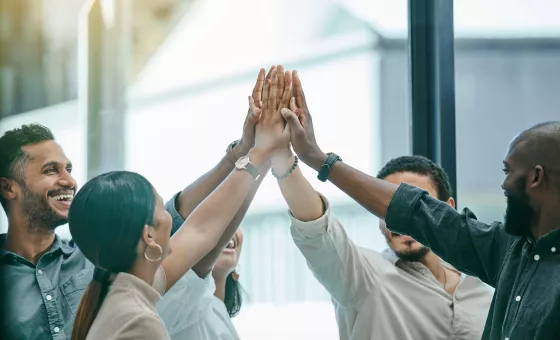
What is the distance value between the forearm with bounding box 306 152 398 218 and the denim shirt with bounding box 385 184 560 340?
3 cm

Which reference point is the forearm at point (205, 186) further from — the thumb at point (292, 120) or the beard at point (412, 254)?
the beard at point (412, 254)

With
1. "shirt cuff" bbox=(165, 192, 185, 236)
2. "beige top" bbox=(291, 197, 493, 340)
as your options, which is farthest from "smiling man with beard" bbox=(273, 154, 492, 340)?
"shirt cuff" bbox=(165, 192, 185, 236)

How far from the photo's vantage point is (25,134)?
2.55 m

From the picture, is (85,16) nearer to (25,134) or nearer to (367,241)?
(25,134)

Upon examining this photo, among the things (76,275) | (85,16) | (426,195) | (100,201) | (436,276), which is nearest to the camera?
(100,201)

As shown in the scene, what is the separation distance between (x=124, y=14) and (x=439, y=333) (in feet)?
5.09

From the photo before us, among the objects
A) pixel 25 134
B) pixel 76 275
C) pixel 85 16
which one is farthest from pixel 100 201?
pixel 85 16

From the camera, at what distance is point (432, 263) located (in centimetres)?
257

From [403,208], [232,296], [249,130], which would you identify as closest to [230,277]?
[232,296]

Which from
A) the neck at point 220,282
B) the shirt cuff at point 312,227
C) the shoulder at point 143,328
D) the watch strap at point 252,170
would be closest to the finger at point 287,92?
the watch strap at point 252,170

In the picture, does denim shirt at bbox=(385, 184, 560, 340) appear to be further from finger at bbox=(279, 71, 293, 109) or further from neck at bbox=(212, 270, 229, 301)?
neck at bbox=(212, 270, 229, 301)

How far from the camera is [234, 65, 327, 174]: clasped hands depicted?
94.5 inches

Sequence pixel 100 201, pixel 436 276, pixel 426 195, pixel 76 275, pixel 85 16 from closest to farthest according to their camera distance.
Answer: pixel 100 201
pixel 426 195
pixel 76 275
pixel 436 276
pixel 85 16

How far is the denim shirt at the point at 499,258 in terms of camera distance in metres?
1.94
